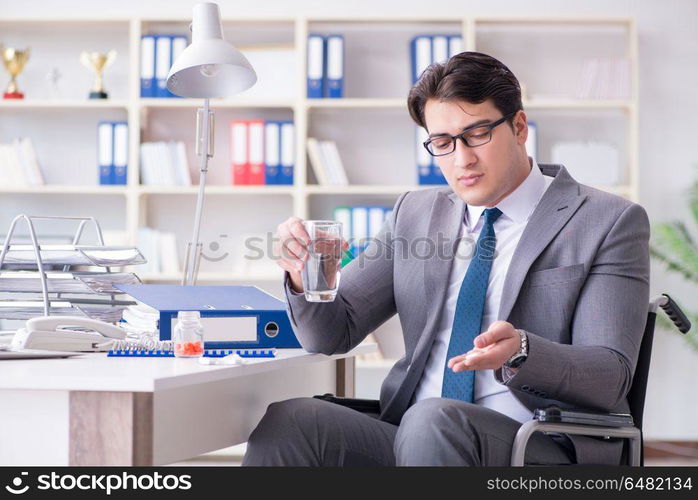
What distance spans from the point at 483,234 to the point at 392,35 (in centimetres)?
288

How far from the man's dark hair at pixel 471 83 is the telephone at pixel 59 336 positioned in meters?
0.78

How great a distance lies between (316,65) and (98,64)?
1104mm

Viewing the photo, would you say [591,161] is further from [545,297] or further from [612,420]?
[612,420]

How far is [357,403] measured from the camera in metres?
1.74

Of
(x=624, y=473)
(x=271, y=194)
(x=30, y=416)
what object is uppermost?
(x=271, y=194)

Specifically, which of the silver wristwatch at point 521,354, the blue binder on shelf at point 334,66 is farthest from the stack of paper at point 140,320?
the blue binder on shelf at point 334,66

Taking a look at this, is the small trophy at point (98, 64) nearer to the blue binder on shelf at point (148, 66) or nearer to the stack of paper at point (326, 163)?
the blue binder on shelf at point (148, 66)

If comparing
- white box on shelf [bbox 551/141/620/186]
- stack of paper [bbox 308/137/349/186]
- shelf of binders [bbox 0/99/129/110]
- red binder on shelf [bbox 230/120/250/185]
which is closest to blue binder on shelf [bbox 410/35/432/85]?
stack of paper [bbox 308/137/349/186]

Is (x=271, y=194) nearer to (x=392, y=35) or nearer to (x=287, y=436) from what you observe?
(x=392, y=35)

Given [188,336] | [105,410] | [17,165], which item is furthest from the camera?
[17,165]

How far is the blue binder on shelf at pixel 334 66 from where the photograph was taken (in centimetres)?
412

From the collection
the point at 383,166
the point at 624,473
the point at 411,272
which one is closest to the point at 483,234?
the point at 411,272

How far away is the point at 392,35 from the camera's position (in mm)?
4406

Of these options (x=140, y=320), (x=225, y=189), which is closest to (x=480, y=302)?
(x=140, y=320)
